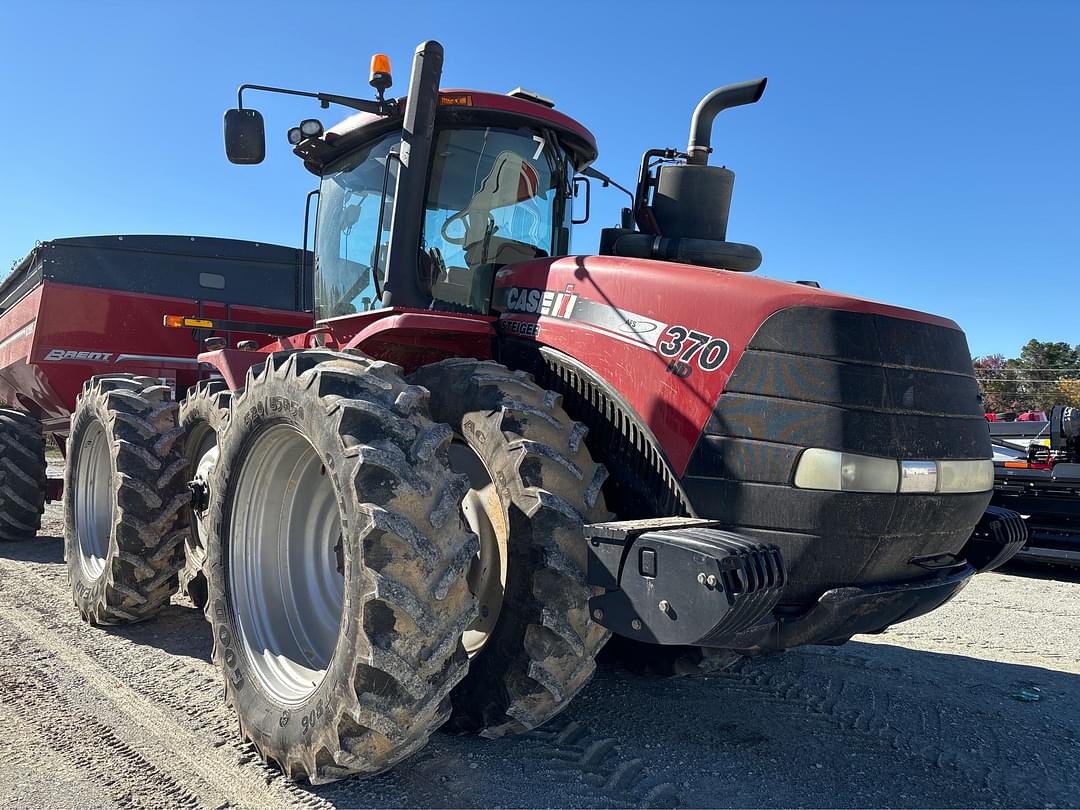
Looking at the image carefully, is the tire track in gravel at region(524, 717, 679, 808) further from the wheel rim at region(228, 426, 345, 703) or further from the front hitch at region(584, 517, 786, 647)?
the wheel rim at region(228, 426, 345, 703)

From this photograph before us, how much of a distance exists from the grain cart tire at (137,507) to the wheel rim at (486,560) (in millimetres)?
2336

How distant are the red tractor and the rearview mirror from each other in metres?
0.01

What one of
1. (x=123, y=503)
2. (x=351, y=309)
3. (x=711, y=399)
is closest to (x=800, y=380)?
(x=711, y=399)

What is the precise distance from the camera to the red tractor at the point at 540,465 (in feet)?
8.31

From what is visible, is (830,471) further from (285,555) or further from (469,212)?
(285,555)

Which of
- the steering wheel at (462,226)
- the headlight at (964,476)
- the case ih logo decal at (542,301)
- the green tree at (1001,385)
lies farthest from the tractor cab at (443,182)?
the green tree at (1001,385)

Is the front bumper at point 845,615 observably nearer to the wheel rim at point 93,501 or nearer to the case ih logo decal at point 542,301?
the case ih logo decal at point 542,301

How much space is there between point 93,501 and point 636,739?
408 cm

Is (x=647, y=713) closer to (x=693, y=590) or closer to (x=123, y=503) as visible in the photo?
(x=693, y=590)

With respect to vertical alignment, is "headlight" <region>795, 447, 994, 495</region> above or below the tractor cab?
below

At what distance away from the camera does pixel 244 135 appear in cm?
397

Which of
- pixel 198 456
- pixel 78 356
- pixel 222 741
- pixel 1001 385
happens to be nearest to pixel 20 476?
pixel 78 356

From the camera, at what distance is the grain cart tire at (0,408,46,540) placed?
24.1 ft

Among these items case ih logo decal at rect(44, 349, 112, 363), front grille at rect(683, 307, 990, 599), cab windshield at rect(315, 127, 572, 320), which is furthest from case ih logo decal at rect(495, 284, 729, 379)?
case ih logo decal at rect(44, 349, 112, 363)
